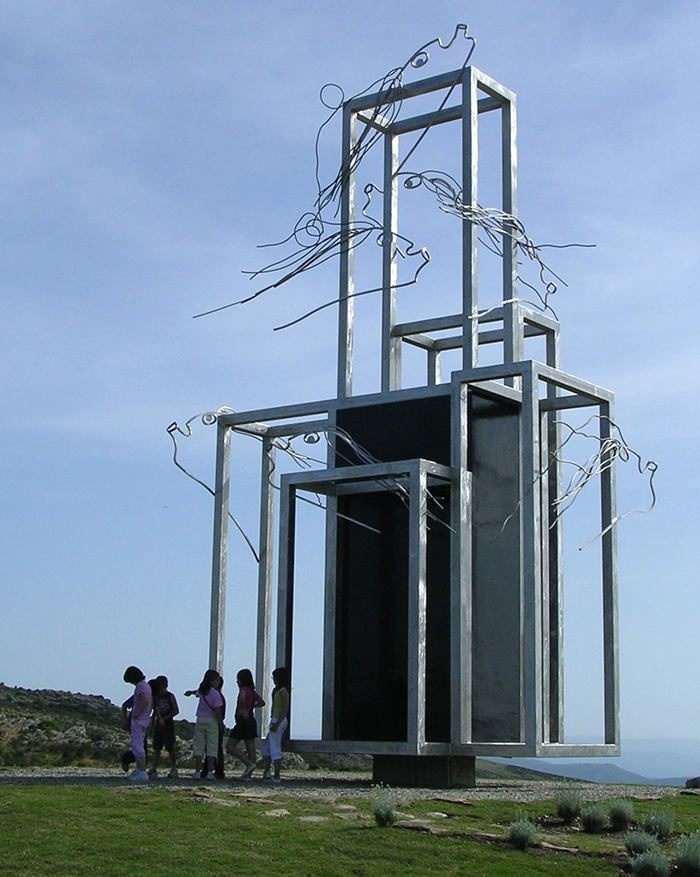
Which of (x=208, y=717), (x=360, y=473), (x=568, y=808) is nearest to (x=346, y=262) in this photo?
(x=360, y=473)

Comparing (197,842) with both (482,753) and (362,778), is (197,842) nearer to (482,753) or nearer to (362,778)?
(482,753)

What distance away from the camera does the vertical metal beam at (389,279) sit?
791 inches

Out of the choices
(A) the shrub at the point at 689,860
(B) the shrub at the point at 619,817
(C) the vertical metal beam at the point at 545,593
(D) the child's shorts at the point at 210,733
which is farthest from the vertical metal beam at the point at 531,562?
(A) the shrub at the point at 689,860

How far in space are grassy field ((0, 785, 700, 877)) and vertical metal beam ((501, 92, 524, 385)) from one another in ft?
24.2

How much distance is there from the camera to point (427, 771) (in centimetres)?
1762

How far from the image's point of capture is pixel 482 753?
17.0m

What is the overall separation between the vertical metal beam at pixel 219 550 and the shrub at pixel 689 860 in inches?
378

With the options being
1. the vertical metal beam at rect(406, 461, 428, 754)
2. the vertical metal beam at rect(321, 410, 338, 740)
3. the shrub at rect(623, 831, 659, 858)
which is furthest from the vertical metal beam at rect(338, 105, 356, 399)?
the shrub at rect(623, 831, 659, 858)

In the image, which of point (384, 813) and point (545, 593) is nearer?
point (384, 813)

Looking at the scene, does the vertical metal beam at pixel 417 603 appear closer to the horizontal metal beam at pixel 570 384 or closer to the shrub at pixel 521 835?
the horizontal metal beam at pixel 570 384

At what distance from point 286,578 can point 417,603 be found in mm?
2406

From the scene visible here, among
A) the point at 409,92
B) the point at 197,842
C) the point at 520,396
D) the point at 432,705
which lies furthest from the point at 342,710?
the point at 409,92

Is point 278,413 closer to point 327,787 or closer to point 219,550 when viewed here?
point 219,550

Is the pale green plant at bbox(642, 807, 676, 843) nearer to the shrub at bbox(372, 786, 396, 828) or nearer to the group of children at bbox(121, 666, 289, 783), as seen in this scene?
the shrub at bbox(372, 786, 396, 828)
